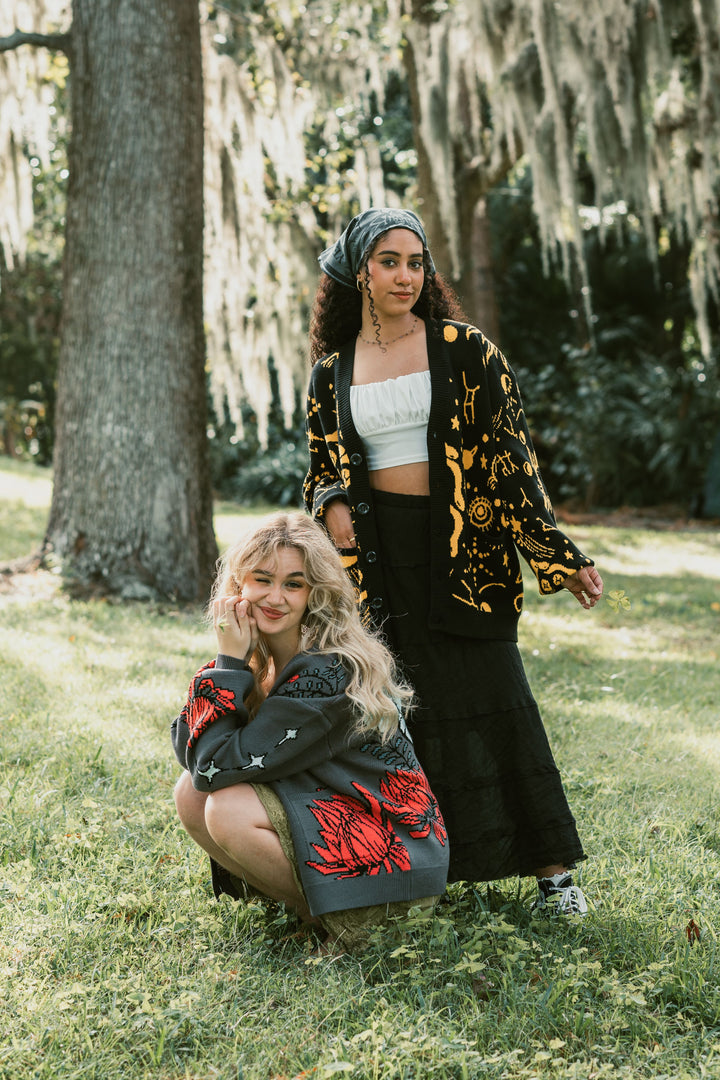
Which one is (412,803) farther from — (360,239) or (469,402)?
(360,239)

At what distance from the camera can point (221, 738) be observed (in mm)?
2365

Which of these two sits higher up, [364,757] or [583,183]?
[583,183]

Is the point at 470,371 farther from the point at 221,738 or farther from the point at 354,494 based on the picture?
the point at 221,738

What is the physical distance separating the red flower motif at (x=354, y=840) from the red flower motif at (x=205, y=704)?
0.30 meters

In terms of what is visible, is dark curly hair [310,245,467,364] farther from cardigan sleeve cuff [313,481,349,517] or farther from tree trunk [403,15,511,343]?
tree trunk [403,15,511,343]

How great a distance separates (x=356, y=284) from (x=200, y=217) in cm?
376

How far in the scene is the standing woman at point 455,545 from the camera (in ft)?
8.60

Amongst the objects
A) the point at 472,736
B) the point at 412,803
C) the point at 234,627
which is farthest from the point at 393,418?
the point at 412,803

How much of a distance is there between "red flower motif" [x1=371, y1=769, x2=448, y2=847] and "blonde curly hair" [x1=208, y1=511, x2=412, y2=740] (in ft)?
0.44

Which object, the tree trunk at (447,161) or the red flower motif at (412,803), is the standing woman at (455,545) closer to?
the red flower motif at (412,803)

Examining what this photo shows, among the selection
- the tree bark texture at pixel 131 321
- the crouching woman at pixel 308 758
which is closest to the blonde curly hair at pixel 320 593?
the crouching woman at pixel 308 758

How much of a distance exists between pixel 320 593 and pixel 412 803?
54 centimetres

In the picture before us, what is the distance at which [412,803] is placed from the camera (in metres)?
2.44

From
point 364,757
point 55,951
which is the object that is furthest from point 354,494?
point 55,951
